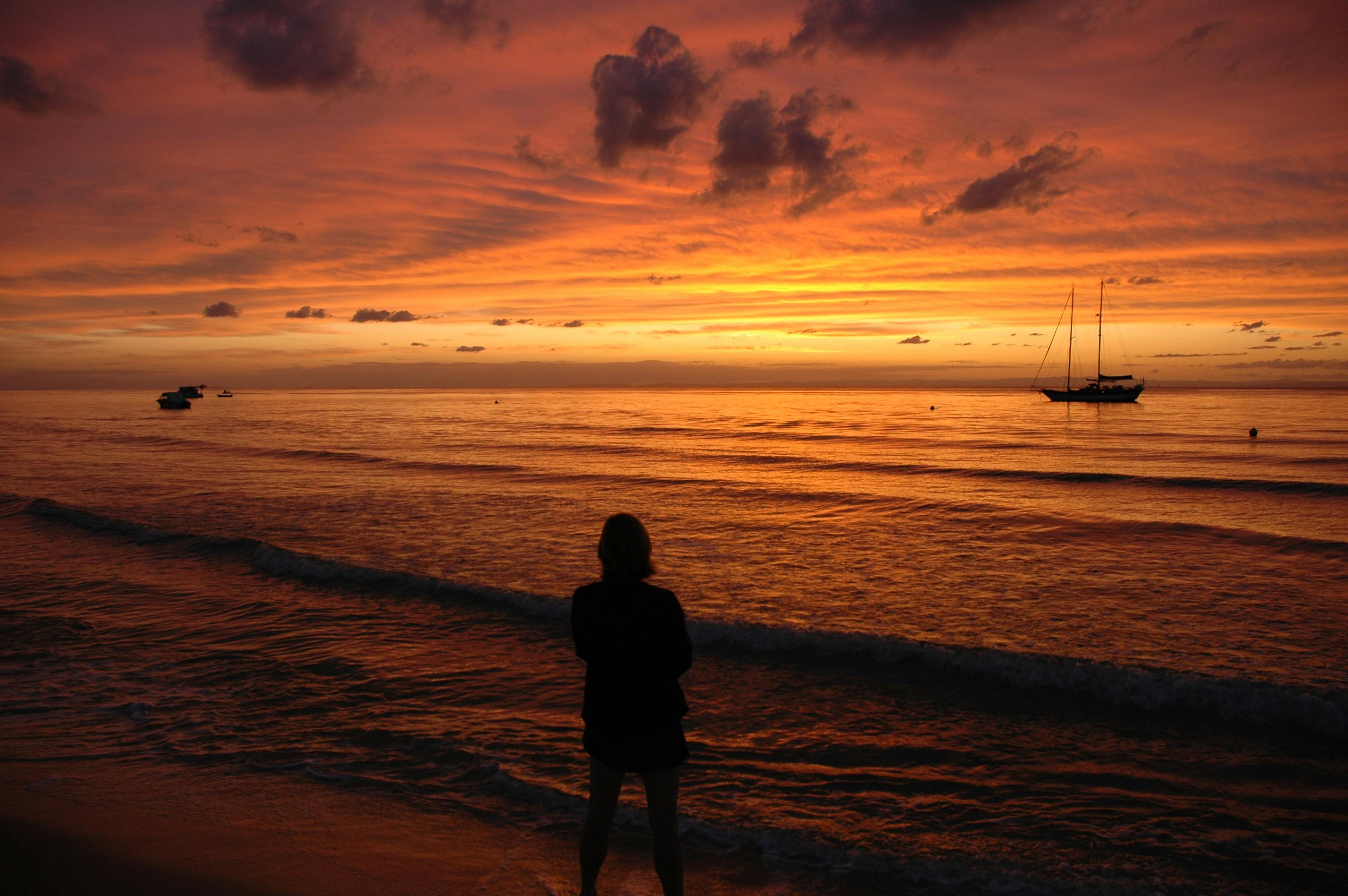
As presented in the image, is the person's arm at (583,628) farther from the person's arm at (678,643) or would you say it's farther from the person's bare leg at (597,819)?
the person's bare leg at (597,819)

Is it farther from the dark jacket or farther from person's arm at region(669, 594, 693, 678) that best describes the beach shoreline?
person's arm at region(669, 594, 693, 678)

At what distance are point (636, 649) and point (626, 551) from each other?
19.4 inches

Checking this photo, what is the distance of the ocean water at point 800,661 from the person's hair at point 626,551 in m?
2.78

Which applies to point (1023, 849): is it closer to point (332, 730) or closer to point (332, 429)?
point (332, 730)

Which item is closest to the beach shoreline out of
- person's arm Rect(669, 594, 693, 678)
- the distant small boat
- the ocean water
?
the ocean water

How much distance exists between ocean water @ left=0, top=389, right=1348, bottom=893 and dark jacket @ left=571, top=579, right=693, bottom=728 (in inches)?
86.6

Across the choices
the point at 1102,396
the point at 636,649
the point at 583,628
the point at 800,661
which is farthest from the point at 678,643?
the point at 1102,396

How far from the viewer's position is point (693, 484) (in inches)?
985

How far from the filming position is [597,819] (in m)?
3.79

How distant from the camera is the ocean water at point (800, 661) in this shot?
213 inches

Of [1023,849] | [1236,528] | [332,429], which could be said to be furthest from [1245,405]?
[1023,849]

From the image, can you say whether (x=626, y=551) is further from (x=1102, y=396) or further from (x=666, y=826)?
(x=1102, y=396)

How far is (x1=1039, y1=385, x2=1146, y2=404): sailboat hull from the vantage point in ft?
281

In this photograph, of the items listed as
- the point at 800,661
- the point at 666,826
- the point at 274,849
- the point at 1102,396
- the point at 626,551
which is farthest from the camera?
the point at 1102,396
